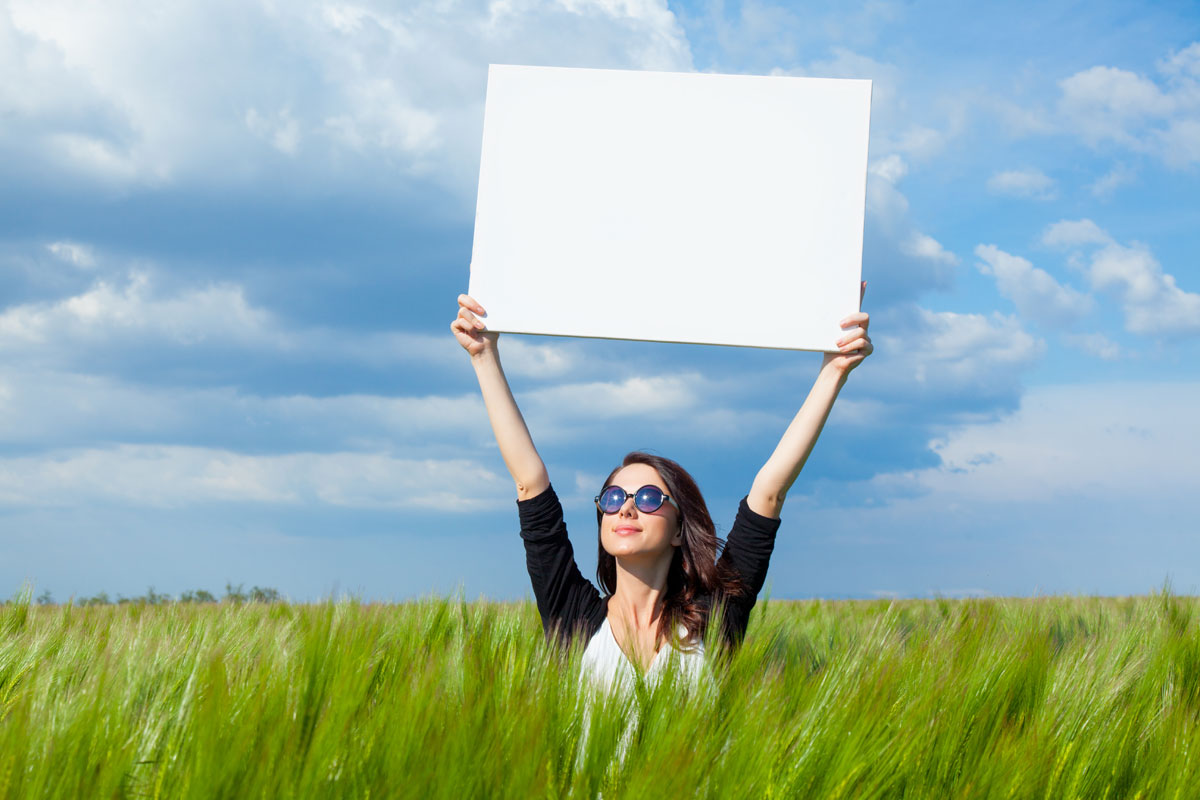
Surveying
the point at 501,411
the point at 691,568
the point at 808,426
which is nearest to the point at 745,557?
the point at 691,568

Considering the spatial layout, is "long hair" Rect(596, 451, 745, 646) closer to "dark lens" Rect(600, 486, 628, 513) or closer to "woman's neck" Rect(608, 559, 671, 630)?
"woman's neck" Rect(608, 559, 671, 630)

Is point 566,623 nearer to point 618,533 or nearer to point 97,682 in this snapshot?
point 618,533

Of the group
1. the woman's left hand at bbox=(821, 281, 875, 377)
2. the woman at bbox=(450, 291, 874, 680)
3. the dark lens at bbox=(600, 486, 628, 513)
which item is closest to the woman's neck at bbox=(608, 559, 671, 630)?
the woman at bbox=(450, 291, 874, 680)

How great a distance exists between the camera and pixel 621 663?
206 cm

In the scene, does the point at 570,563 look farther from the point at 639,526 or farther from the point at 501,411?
the point at 501,411

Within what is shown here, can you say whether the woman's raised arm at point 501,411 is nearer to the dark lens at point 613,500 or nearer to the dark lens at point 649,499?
the dark lens at point 613,500

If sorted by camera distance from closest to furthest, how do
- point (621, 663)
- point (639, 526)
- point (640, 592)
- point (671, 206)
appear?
1. point (621, 663)
2. point (639, 526)
3. point (640, 592)
4. point (671, 206)

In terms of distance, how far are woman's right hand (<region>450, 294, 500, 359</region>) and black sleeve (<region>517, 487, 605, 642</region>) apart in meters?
0.54

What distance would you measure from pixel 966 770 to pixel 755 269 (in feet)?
5.41

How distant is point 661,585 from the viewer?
297cm

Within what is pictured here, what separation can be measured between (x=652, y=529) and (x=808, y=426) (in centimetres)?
62

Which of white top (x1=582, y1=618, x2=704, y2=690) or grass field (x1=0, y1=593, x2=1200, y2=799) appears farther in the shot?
white top (x1=582, y1=618, x2=704, y2=690)

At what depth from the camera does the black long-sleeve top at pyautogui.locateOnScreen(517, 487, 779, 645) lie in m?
2.93

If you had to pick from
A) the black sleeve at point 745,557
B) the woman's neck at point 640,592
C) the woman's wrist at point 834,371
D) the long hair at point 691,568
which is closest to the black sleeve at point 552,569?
the woman's neck at point 640,592
